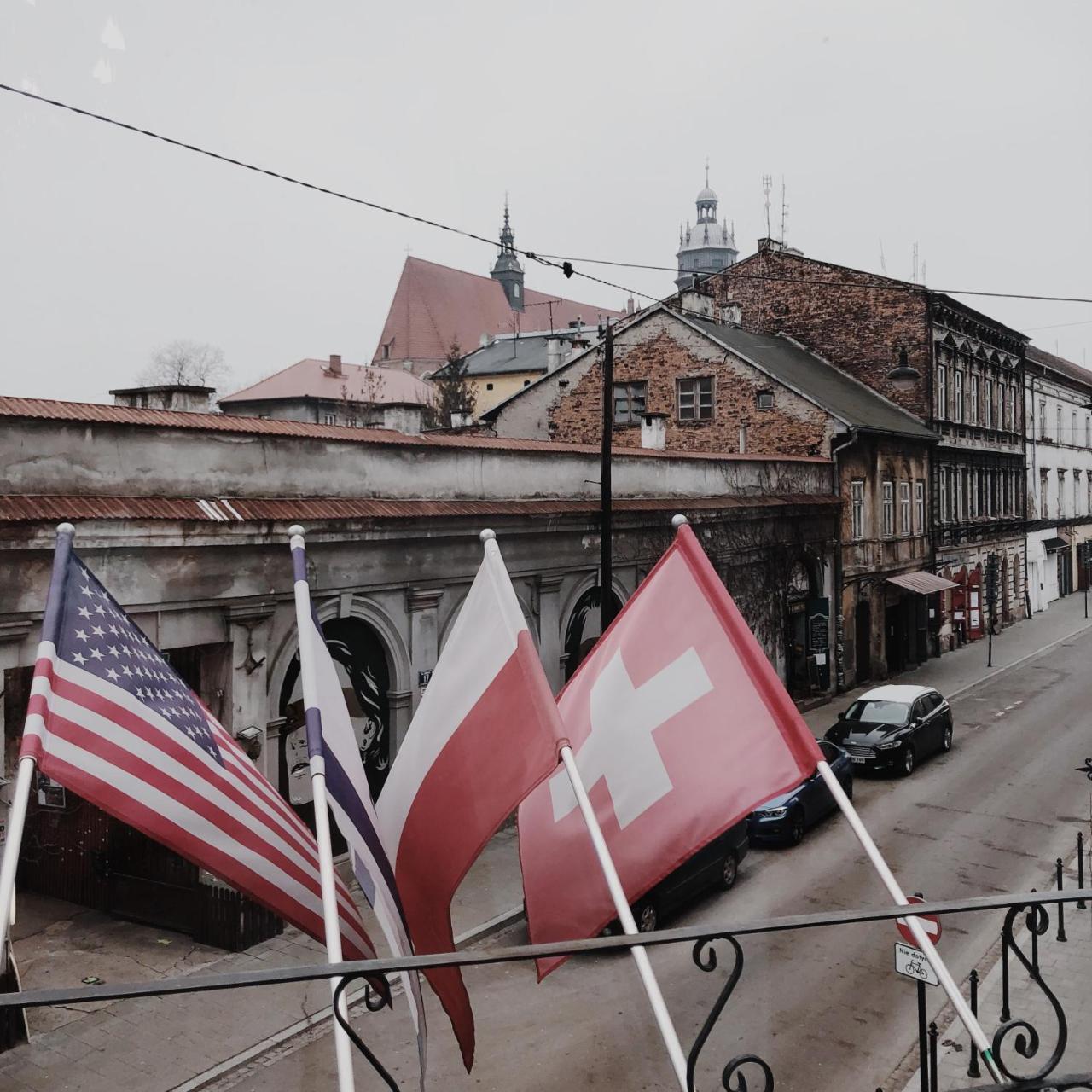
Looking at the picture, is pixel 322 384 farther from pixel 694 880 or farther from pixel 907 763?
pixel 694 880

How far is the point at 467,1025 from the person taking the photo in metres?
4.88

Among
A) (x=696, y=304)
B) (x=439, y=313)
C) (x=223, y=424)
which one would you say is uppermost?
(x=439, y=313)

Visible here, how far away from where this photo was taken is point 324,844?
4.04 metres

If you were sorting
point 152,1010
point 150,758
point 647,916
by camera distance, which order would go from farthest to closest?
point 647,916 < point 152,1010 < point 150,758

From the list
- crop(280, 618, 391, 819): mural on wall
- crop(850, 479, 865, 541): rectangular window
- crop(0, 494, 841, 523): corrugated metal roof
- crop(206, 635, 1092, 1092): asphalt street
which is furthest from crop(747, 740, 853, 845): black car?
crop(850, 479, 865, 541): rectangular window

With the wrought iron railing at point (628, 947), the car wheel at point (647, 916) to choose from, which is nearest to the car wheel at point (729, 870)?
the car wheel at point (647, 916)

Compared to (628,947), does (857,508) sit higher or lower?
higher

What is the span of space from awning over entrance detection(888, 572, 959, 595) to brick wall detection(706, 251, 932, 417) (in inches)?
224

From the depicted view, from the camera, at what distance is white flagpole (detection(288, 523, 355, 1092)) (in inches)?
126

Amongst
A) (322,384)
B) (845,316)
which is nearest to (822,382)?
(845,316)

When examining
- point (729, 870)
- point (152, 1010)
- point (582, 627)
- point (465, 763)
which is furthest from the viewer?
point (582, 627)

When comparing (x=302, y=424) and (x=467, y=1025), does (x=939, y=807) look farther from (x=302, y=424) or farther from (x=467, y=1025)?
(x=467, y=1025)

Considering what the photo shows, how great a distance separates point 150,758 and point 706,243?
13777cm

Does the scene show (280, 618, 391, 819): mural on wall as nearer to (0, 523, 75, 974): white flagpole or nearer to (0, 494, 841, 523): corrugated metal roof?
(0, 494, 841, 523): corrugated metal roof
